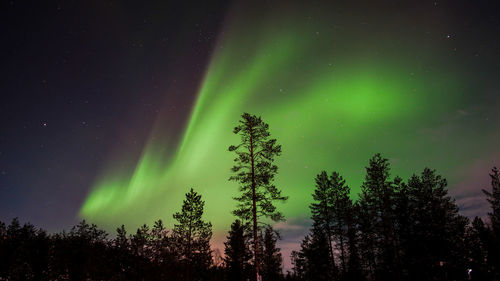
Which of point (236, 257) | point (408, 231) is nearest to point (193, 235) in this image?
point (236, 257)

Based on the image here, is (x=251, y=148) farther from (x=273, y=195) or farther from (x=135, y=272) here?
(x=135, y=272)

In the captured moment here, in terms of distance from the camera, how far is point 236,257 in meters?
44.5

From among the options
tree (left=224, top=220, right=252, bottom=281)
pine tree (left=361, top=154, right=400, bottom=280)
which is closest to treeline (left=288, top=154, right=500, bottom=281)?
pine tree (left=361, top=154, right=400, bottom=280)

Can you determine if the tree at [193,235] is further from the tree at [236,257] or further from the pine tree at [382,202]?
the pine tree at [382,202]

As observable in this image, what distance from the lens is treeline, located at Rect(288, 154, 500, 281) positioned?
29.2 metres

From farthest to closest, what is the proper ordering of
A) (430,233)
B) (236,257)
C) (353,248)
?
(236,257)
(353,248)
(430,233)

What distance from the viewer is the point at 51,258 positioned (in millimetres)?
51500

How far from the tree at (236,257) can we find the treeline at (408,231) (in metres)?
12.7

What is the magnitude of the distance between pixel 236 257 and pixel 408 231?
80.0 ft

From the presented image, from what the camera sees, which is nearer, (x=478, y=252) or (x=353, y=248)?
(x=478, y=252)

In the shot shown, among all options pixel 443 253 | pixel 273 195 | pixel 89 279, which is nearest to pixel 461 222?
pixel 443 253

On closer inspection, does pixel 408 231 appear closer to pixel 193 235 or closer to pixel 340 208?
pixel 340 208

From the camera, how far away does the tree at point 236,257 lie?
141 feet

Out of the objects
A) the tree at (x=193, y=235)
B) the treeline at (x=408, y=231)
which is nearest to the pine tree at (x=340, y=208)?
the treeline at (x=408, y=231)
